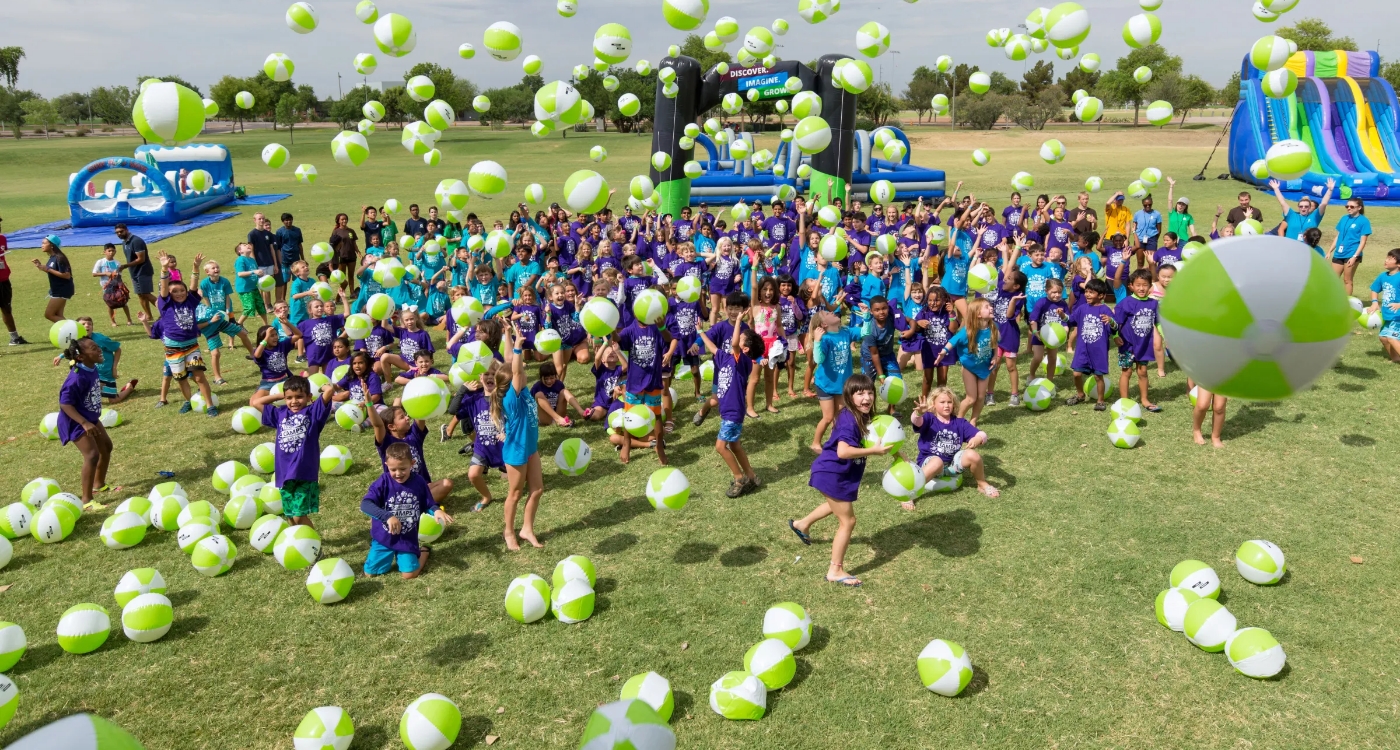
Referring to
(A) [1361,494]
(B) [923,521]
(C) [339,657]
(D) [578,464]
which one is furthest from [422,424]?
(A) [1361,494]

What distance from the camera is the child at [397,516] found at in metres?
5.95

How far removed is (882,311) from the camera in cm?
847

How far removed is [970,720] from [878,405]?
5.21m

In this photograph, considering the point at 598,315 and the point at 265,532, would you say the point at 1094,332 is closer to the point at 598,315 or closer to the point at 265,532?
the point at 598,315

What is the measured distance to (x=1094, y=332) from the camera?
8773mm

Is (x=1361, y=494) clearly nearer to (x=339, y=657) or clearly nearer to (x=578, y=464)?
(x=578, y=464)

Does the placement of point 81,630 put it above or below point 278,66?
below

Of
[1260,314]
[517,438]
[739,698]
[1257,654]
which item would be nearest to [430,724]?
[739,698]

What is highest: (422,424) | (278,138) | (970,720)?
(278,138)

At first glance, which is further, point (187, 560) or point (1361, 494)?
point (1361, 494)

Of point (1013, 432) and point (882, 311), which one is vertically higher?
point (882, 311)

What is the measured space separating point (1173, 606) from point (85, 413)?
8.48 m

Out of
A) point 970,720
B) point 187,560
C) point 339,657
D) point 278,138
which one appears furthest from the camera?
point 278,138

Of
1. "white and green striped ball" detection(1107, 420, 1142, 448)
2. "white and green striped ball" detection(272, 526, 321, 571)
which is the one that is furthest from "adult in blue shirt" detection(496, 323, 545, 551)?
"white and green striped ball" detection(1107, 420, 1142, 448)
